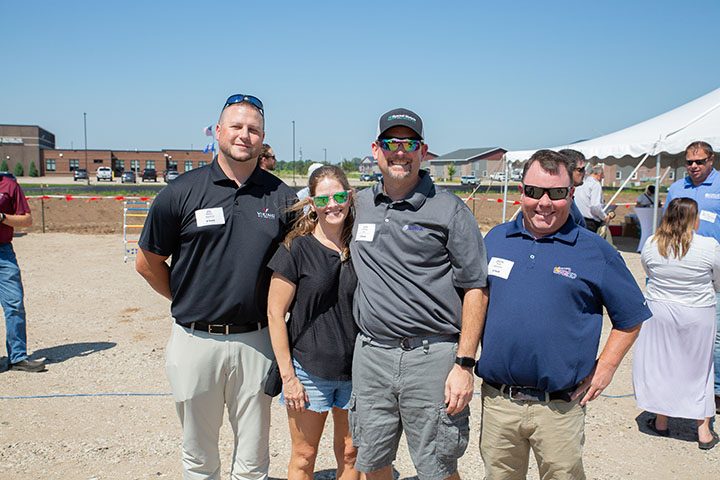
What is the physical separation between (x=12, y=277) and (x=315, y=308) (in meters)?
4.16

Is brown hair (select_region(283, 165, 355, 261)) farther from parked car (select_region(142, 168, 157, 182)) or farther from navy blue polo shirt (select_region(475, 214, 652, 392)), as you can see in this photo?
parked car (select_region(142, 168, 157, 182))

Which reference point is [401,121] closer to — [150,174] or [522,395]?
[522,395]

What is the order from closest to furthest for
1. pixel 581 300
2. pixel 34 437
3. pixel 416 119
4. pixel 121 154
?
pixel 581 300 < pixel 416 119 < pixel 34 437 < pixel 121 154

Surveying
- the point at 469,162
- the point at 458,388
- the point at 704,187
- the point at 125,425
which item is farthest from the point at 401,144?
the point at 469,162

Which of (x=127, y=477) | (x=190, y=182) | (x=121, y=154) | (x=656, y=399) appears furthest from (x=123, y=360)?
(x=121, y=154)

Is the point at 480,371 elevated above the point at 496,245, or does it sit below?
below

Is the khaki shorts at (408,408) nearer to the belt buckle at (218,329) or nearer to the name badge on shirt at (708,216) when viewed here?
the belt buckle at (218,329)

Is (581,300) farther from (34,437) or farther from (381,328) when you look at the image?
(34,437)

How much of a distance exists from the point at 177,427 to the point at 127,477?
75cm

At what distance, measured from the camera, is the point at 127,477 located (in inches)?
150

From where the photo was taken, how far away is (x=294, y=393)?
2832mm

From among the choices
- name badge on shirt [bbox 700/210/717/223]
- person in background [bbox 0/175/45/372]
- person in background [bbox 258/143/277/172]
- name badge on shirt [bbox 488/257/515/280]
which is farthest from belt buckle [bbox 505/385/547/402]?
person in background [bbox 0/175/45/372]

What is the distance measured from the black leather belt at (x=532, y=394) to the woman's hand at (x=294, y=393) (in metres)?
0.95

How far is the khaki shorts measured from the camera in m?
2.62
